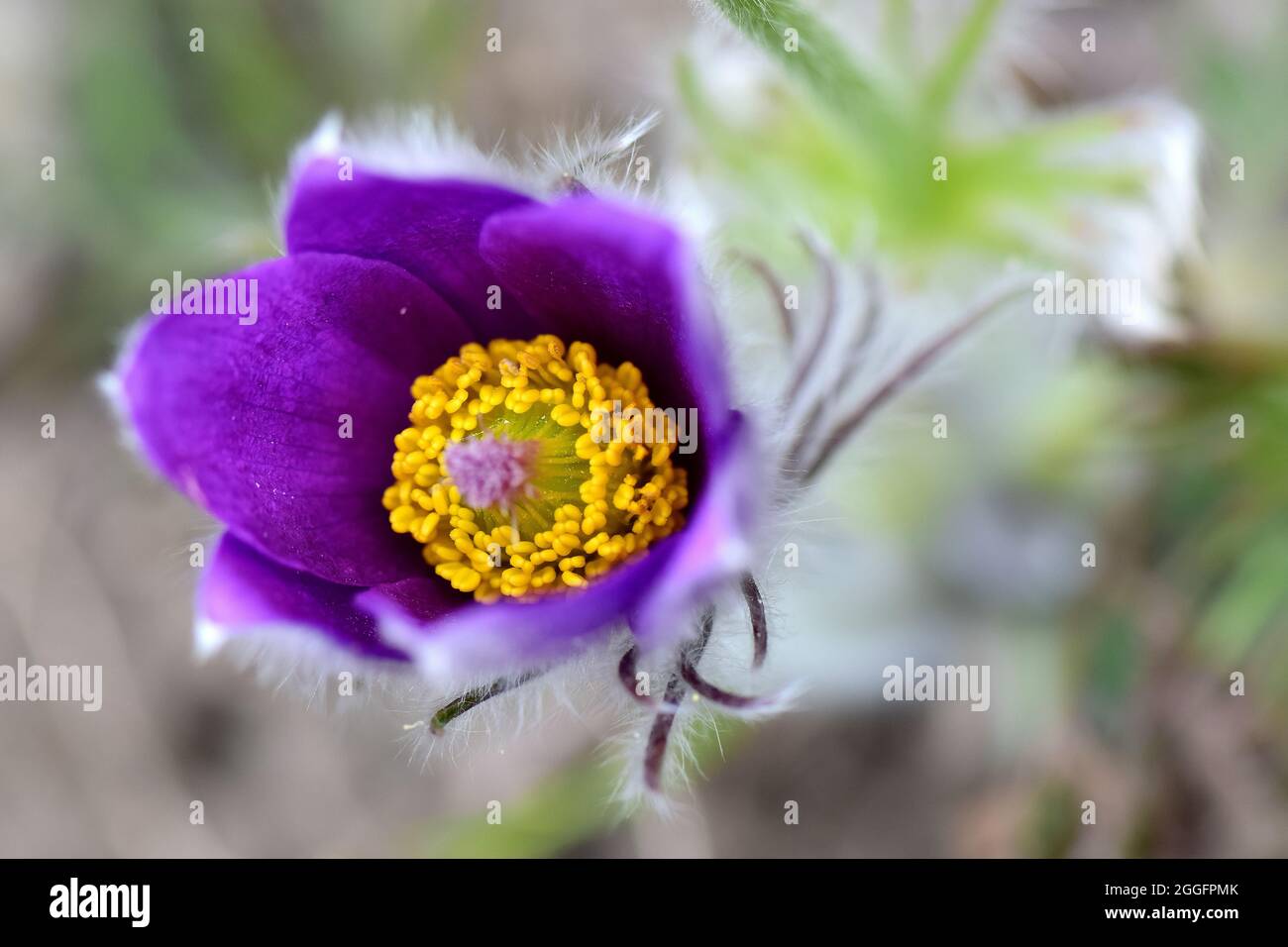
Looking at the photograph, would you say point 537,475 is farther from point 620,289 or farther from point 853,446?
point 853,446

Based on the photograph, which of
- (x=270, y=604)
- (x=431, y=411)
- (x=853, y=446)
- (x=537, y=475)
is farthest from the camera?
(x=853, y=446)

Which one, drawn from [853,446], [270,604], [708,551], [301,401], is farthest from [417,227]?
[853,446]

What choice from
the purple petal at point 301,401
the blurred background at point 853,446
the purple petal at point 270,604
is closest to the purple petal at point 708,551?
the blurred background at point 853,446

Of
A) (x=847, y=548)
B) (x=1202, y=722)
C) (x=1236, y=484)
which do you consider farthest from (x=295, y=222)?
(x=1202, y=722)

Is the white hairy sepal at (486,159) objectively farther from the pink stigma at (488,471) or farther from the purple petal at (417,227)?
the pink stigma at (488,471)

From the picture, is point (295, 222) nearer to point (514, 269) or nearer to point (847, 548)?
point (514, 269)

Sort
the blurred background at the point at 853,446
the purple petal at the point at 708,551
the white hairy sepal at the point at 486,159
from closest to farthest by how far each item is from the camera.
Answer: the purple petal at the point at 708,551 → the white hairy sepal at the point at 486,159 → the blurred background at the point at 853,446

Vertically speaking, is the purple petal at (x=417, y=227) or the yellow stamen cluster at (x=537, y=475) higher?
the purple petal at (x=417, y=227)

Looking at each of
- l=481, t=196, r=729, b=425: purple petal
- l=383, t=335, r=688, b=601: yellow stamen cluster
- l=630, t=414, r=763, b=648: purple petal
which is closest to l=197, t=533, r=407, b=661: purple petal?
l=383, t=335, r=688, b=601: yellow stamen cluster
